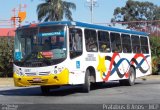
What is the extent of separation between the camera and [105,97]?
17.4 m

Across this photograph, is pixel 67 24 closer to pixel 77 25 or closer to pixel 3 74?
pixel 77 25

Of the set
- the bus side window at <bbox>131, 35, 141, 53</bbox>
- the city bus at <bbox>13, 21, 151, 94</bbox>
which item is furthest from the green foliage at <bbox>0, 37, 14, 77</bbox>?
the city bus at <bbox>13, 21, 151, 94</bbox>

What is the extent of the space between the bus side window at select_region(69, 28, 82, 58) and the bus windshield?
322mm

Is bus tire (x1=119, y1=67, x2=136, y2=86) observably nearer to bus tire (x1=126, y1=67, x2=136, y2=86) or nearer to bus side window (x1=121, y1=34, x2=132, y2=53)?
bus tire (x1=126, y1=67, x2=136, y2=86)

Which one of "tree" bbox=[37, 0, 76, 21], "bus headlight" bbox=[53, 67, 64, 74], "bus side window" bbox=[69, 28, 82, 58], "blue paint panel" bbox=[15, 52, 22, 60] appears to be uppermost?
"tree" bbox=[37, 0, 76, 21]

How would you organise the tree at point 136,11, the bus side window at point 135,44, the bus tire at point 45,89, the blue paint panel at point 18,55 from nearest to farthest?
the blue paint panel at point 18,55, the bus tire at point 45,89, the bus side window at point 135,44, the tree at point 136,11

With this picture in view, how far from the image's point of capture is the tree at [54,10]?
6425 cm

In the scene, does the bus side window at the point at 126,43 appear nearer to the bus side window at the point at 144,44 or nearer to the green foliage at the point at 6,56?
the bus side window at the point at 144,44

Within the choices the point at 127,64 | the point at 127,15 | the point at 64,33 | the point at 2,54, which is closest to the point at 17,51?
the point at 64,33

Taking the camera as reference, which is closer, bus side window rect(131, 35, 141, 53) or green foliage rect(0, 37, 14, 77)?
bus side window rect(131, 35, 141, 53)

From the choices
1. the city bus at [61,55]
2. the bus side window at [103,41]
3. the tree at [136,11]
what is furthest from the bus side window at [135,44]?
the tree at [136,11]

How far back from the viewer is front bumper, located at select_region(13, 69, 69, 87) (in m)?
17.6

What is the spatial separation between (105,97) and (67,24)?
3.10 m

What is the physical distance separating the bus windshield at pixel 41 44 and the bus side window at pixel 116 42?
4423mm
